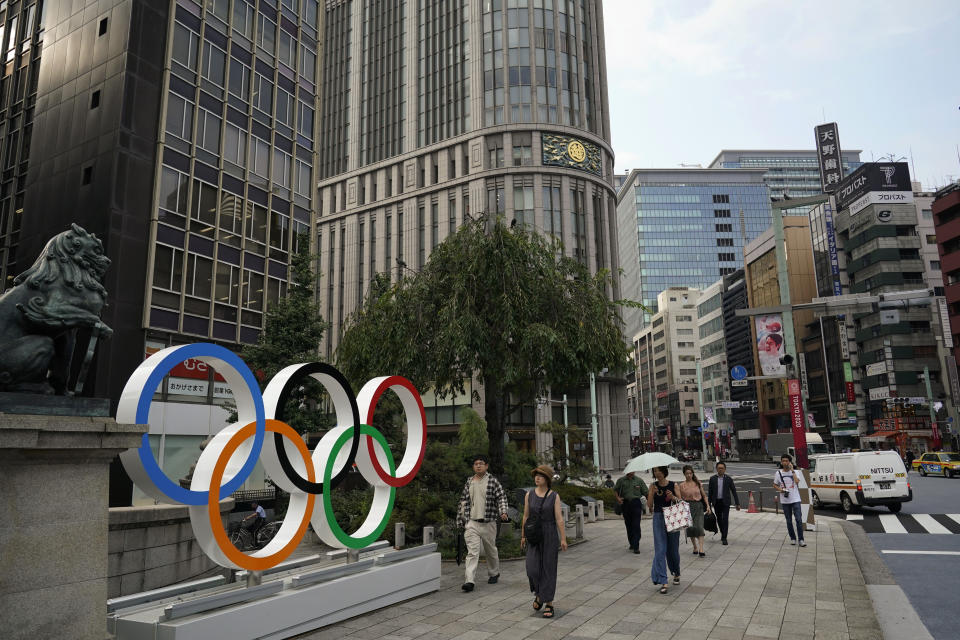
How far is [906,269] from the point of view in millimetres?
66250

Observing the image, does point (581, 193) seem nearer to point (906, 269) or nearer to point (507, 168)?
point (507, 168)

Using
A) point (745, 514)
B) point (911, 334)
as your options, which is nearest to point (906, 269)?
point (911, 334)

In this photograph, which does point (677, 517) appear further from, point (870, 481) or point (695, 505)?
point (870, 481)

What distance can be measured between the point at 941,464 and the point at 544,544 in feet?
127

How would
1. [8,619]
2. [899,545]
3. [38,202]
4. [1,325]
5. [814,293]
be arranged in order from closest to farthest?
[8,619], [1,325], [899,545], [38,202], [814,293]

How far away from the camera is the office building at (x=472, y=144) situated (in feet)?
178

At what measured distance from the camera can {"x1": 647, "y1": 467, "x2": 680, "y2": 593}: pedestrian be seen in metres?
9.29

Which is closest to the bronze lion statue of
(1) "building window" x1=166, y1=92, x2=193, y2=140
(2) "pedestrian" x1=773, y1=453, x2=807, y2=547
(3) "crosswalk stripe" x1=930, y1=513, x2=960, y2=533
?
(2) "pedestrian" x1=773, y1=453, x2=807, y2=547

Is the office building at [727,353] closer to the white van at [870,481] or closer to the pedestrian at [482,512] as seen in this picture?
the white van at [870,481]

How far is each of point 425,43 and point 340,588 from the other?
2391 inches

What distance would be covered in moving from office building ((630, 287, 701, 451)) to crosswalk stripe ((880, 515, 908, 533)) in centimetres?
9452

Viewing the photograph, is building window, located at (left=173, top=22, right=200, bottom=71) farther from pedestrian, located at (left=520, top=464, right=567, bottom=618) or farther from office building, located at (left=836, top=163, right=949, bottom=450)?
office building, located at (left=836, top=163, right=949, bottom=450)

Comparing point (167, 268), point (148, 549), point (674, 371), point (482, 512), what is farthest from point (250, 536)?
point (674, 371)

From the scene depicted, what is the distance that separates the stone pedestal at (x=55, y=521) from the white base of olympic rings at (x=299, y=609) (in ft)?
1.48
